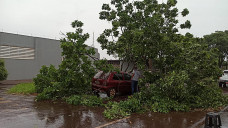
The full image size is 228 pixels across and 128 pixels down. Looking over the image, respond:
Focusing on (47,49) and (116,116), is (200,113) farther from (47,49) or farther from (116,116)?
(47,49)

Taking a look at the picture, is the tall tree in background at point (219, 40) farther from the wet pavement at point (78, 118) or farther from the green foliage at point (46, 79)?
the green foliage at point (46, 79)

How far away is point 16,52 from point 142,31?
56.7 feet

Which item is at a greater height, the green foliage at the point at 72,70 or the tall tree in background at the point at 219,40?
the tall tree in background at the point at 219,40

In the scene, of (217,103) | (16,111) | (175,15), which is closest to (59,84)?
(16,111)

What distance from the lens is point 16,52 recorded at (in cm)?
2145

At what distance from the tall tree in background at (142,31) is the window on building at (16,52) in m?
12.2

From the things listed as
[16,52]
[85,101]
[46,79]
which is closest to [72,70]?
[85,101]

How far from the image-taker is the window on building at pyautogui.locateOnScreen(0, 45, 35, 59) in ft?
66.5

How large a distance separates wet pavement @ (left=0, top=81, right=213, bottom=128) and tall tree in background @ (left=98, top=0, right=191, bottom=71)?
3012mm

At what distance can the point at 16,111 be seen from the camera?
7.39 meters

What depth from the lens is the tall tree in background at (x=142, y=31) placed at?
9.05 m

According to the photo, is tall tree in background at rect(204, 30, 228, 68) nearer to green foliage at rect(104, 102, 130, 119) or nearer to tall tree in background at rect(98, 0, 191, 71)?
tall tree in background at rect(98, 0, 191, 71)

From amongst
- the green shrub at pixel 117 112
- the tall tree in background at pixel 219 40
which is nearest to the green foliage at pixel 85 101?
the green shrub at pixel 117 112

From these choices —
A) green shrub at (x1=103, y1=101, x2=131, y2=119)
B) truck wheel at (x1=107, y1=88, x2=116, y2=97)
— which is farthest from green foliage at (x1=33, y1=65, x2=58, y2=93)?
green shrub at (x1=103, y1=101, x2=131, y2=119)
